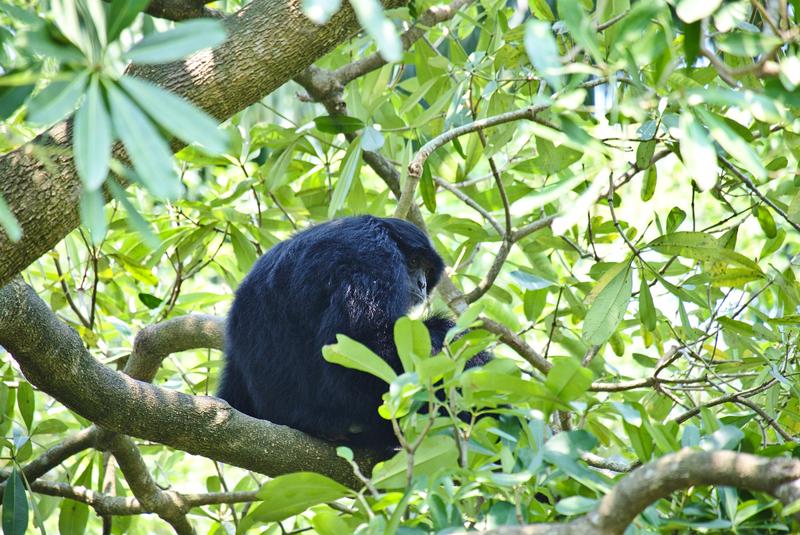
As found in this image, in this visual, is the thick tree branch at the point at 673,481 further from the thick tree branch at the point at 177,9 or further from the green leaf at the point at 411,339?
the thick tree branch at the point at 177,9

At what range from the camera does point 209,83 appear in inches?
110

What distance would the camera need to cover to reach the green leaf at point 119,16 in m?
1.60

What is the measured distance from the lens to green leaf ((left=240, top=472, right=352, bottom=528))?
7.07 ft

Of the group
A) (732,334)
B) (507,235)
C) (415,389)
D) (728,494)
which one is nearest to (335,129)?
(507,235)

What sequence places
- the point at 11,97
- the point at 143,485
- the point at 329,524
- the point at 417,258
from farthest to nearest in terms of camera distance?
the point at 417,258, the point at 143,485, the point at 329,524, the point at 11,97

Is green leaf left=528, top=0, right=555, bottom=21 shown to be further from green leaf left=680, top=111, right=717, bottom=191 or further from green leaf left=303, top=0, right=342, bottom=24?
green leaf left=303, top=0, right=342, bottom=24

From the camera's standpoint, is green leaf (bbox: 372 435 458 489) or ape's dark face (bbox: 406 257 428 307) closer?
green leaf (bbox: 372 435 458 489)

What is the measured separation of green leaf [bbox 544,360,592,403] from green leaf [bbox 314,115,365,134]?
7.81 ft

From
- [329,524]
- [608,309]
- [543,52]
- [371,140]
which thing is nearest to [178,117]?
[543,52]

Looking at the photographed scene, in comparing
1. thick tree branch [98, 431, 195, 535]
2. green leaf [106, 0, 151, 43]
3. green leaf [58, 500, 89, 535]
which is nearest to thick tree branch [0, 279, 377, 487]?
thick tree branch [98, 431, 195, 535]

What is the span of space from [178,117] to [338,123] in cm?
268

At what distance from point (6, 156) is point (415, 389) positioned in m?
1.47

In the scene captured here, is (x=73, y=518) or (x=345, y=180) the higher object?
(x=345, y=180)

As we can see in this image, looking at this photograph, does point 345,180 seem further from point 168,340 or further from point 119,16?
point 119,16
